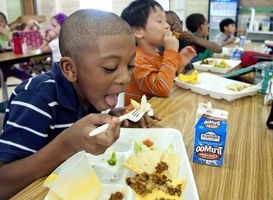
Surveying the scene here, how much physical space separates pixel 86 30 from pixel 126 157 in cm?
36

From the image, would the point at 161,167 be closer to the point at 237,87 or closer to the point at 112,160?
the point at 112,160

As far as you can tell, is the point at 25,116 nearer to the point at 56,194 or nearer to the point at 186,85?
the point at 56,194

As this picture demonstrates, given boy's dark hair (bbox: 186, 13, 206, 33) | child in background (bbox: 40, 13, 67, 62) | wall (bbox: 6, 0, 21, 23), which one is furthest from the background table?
wall (bbox: 6, 0, 21, 23)

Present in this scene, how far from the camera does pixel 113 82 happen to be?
0.76m

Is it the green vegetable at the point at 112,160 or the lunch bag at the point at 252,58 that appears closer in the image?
the green vegetable at the point at 112,160

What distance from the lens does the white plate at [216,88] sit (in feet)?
4.04

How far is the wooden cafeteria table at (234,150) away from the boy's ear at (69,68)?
0.29 m

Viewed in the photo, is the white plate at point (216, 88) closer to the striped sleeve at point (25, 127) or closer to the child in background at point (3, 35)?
the striped sleeve at point (25, 127)

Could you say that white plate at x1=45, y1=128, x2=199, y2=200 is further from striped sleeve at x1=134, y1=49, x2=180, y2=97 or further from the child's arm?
the child's arm

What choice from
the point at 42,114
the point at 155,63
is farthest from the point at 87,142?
the point at 155,63

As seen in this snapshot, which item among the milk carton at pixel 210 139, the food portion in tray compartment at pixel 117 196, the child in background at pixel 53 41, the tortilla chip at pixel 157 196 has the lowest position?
the child in background at pixel 53 41

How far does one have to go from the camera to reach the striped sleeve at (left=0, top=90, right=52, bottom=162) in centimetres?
70

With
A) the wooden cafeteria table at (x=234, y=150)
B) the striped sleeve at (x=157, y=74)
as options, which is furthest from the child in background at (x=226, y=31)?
the wooden cafeteria table at (x=234, y=150)

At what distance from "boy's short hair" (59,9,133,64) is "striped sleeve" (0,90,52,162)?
0.16 m
